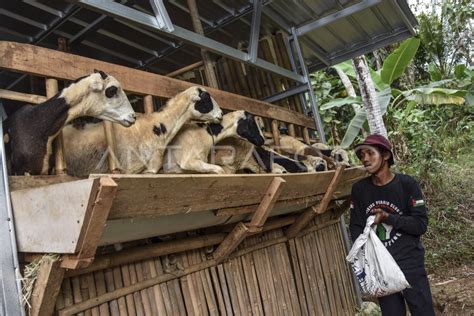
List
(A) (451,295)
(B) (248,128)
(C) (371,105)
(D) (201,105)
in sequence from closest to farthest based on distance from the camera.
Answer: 1. (D) (201,105)
2. (B) (248,128)
3. (A) (451,295)
4. (C) (371,105)

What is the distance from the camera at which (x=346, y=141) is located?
8656mm

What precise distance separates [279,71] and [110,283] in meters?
3.52

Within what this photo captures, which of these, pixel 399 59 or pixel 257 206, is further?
pixel 399 59

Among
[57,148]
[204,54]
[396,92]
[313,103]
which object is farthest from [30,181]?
[396,92]

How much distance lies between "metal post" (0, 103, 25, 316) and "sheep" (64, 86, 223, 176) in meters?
0.65

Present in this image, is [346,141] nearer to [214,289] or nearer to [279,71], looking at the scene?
[279,71]

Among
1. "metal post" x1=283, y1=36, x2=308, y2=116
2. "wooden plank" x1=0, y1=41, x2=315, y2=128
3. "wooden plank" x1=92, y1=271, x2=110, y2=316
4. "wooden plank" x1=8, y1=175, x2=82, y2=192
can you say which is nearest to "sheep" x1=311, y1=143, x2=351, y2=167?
"metal post" x1=283, y1=36, x2=308, y2=116

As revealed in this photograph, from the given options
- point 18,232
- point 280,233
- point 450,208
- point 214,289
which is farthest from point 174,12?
point 450,208

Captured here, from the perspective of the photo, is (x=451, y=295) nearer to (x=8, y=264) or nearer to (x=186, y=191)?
(x=186, y=191)

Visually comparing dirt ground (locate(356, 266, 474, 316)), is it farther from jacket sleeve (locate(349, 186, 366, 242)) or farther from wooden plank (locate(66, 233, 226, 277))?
wooden plank (locate(66, 233, 226, 277))

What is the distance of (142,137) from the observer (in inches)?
129

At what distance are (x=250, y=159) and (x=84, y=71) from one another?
2.06 meters

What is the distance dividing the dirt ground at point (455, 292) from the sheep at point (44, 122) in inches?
208

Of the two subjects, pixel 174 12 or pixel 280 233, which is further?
pixel 174 12
